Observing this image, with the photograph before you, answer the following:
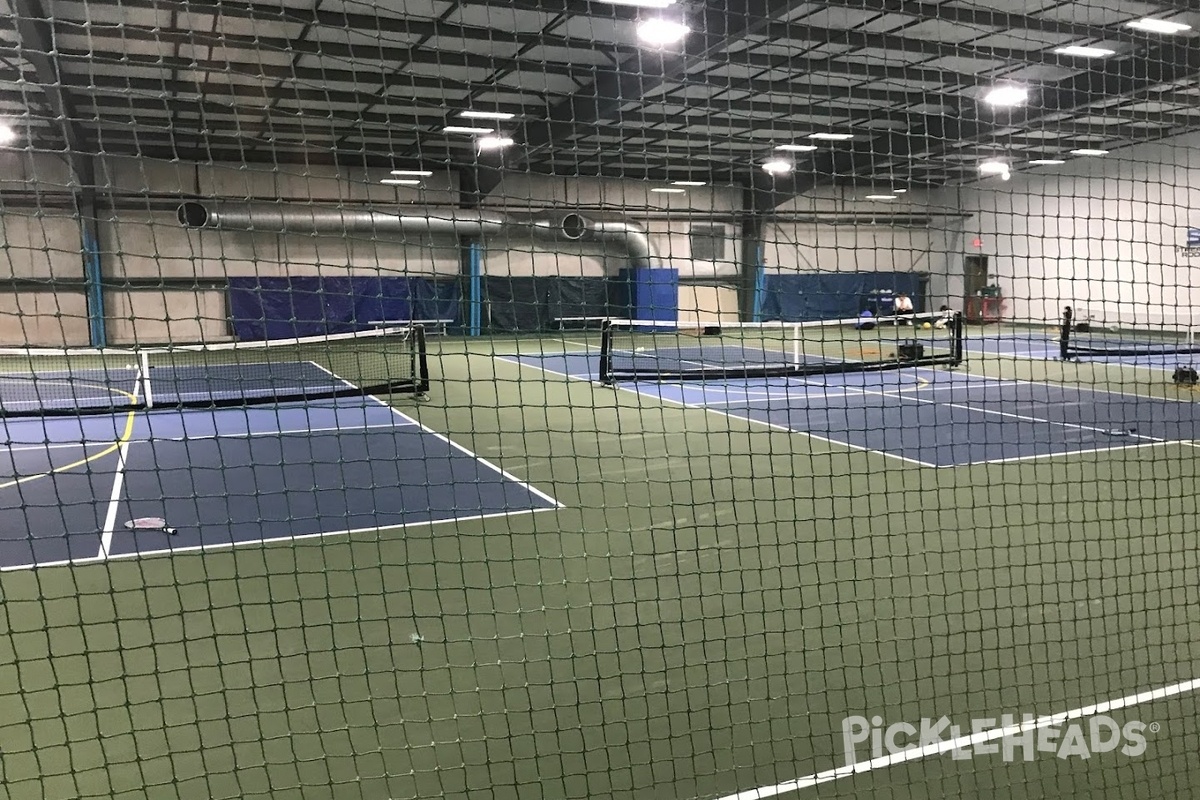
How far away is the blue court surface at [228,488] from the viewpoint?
5098 mm

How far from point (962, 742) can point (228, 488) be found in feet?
19.5

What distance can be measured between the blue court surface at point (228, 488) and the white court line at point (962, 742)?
1996 mm

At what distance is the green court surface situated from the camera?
3.07 metres

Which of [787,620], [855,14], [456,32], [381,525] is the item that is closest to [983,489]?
[787,620]

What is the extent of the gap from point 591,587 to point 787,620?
3.51 ft

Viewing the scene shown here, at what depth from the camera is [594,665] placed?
3840 millimetres

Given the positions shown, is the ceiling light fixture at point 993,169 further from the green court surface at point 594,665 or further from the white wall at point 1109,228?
the white wall at point 1109,228

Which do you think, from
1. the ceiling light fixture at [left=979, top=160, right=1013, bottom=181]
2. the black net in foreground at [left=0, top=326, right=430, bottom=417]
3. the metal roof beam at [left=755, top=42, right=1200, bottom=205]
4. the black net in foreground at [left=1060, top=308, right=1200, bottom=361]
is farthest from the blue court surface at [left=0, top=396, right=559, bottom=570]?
the metal roof beam at [left=755, top=42, right=1200, bottom=205]

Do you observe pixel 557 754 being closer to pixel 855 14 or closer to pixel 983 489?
pixel 983 489

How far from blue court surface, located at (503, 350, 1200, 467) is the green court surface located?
1633 millimetres

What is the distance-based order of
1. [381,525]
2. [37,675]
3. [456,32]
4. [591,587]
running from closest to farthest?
[37,675], [591,587], [381,525], [456,32]

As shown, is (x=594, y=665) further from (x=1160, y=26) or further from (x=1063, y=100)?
(x=1063, y=100)

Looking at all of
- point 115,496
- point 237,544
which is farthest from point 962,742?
point 115,496

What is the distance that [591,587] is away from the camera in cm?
468
